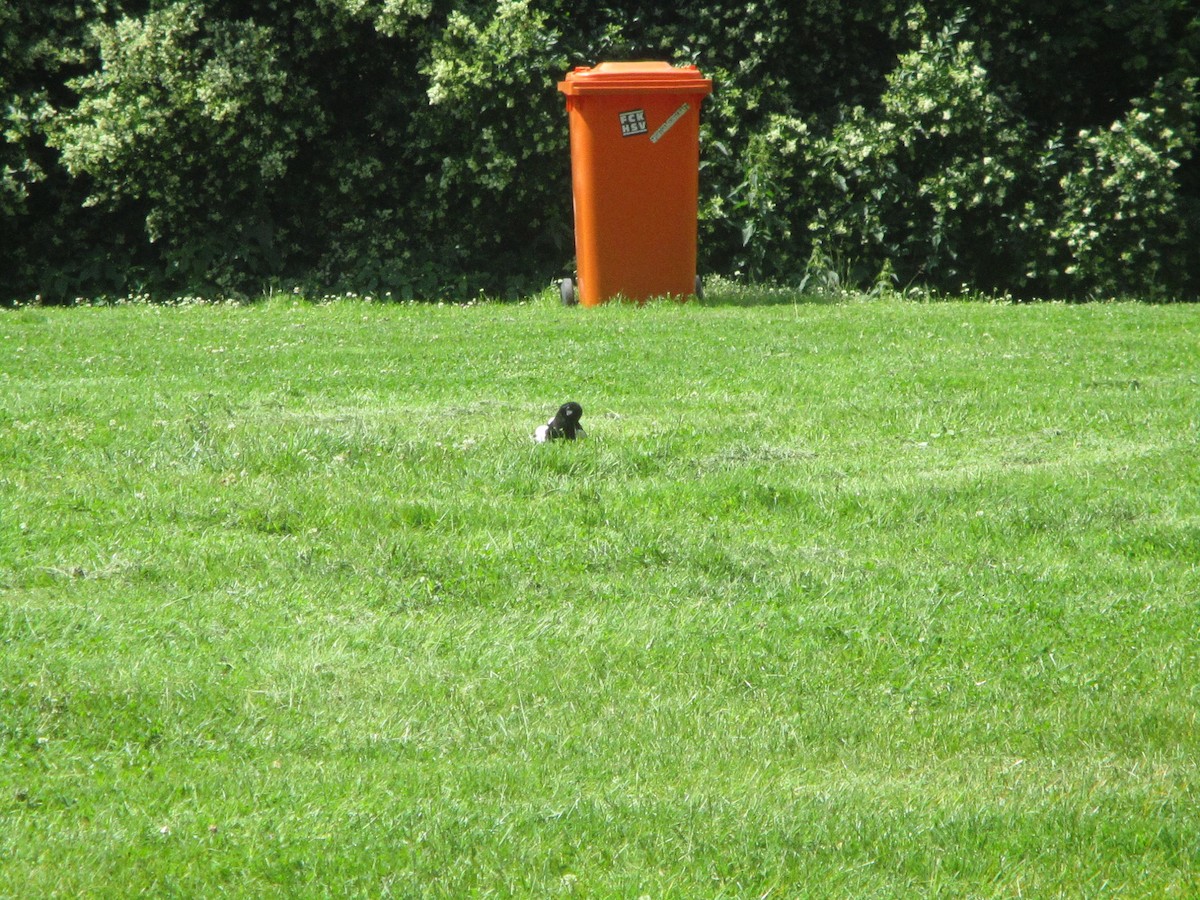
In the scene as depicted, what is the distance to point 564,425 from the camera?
5867mm

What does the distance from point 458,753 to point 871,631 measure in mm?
1326

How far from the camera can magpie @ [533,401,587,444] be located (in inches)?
231

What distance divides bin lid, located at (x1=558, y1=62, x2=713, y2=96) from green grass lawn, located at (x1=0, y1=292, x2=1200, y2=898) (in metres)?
4.21

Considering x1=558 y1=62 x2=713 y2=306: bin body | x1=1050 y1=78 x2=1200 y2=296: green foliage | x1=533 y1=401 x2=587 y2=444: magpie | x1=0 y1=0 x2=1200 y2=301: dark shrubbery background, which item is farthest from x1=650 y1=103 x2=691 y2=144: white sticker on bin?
x1=533 y1=401 x2=587 y2=444: magpie

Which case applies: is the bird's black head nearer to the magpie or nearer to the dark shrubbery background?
the magpie

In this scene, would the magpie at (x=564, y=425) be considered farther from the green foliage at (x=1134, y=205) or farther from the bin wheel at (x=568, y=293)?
the green foliage at (x=1134, y=205)

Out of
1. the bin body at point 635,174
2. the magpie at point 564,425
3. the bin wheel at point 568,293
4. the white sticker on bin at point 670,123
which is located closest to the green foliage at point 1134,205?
the bin body at point 635,174

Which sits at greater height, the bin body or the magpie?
the bin body

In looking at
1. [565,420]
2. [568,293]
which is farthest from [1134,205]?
[565,420]

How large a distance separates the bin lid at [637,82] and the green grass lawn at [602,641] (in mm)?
4206

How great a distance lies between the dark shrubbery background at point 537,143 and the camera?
40.2ft

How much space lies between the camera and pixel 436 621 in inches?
157

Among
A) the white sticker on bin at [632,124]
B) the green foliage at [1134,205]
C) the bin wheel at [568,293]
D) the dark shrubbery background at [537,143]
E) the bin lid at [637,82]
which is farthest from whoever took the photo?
the dark shrubbery background at [537,143]

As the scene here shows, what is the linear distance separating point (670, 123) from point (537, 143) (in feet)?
5.85
